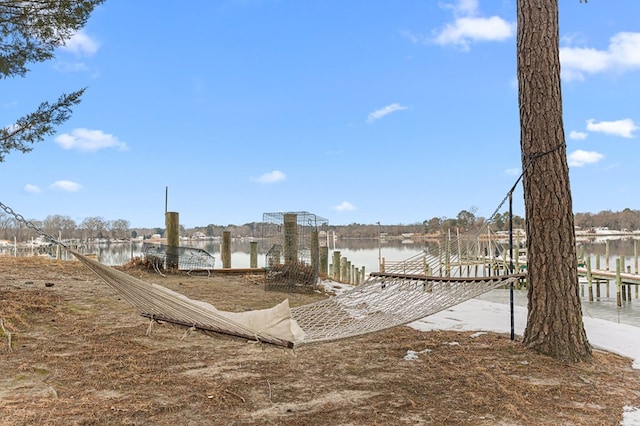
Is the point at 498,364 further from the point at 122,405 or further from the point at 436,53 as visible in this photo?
the point at 436,53

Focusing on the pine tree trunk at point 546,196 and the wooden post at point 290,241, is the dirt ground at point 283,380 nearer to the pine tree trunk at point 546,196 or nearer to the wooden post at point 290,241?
the pine tree trunk at point 546,196

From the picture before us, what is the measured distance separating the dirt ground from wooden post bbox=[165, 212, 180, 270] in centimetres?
417

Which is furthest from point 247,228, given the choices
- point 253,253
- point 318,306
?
point 318,306

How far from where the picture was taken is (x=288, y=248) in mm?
7477

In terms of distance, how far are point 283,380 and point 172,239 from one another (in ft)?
21.1

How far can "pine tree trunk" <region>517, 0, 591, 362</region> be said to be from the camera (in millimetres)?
3240

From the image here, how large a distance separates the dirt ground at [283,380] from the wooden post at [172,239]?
13.7ft

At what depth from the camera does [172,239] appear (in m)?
8.70

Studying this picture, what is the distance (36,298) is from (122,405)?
10.1ft

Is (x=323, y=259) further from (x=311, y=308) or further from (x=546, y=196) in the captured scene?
(x=546, y=196)

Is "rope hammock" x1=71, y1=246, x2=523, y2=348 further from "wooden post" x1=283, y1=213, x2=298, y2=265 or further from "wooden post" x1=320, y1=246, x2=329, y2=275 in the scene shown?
"wooden post" x1=320, y1=246, x2=329, y2=275

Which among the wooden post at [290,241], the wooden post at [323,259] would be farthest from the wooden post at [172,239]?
the wooden post at [323,259]

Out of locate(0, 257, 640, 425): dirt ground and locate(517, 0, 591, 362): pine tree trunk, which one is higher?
locate(517, 0, 591, 362): pine tree trunk

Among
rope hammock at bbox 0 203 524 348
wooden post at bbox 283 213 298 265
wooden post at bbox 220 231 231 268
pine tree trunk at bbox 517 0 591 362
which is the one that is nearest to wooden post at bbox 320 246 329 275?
wooden post at bbox 220 231 231 268
